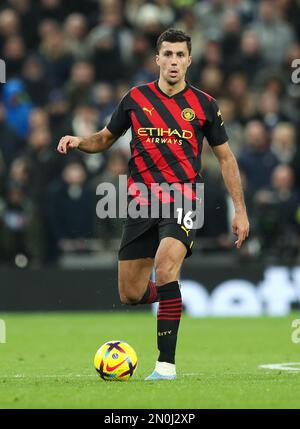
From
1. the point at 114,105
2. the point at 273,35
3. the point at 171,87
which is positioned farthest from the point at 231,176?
the point at 273,35

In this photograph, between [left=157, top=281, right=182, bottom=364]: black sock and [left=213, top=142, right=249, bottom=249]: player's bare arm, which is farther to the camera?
[left=213, top=142, right=249, bottom=249]: player's bare arm

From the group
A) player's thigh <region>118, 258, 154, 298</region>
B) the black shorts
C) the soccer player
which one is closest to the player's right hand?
the soccer player

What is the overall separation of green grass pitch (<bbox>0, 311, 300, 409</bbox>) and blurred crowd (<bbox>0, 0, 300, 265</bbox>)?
1.27 metres

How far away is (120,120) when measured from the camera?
935cm

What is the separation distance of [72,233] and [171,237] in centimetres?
759

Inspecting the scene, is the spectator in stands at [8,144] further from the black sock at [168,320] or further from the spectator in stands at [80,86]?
the black sock at [168,320]

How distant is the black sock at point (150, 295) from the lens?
375 inches

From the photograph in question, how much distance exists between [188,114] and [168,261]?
1.23 meters

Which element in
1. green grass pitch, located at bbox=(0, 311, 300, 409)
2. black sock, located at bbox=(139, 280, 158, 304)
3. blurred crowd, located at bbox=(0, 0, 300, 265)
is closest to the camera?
green grass pitch, located at bbox=(0, 311, 300, 409)

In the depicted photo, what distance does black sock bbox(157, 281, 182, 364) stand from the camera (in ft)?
28.3

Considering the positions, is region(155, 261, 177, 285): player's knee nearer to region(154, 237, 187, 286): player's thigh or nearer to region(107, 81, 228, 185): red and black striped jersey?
region(154, 237, 187, 286): player's thigh

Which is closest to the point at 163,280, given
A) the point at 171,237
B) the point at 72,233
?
the point at 171,237

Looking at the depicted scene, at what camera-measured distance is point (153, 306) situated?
55.9 ft

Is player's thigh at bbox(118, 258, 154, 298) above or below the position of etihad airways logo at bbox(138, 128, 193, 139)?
below
